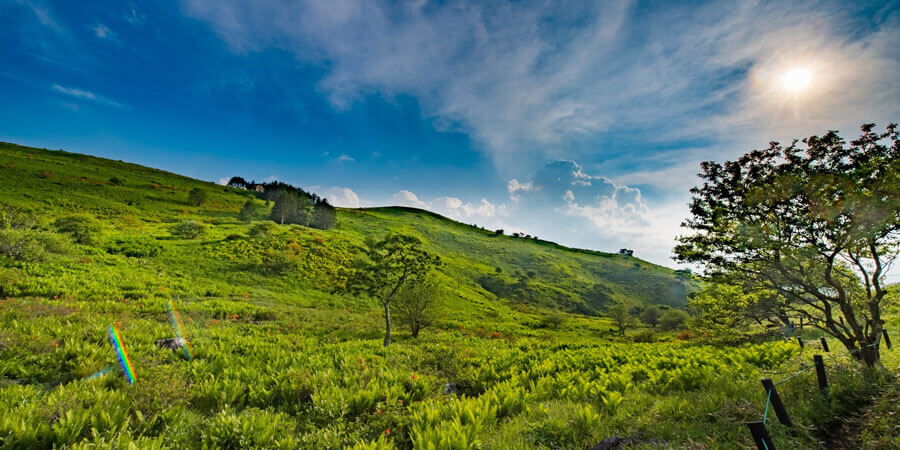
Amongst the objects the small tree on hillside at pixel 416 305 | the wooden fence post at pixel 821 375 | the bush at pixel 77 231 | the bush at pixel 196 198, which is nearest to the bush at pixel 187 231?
the bush at pixel 77 231

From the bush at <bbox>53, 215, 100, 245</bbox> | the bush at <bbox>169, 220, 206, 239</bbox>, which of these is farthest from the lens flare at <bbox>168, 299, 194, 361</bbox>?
the bush at <bbox>169, 220, 206, 239</bbox>

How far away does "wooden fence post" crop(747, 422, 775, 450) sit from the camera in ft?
12.4

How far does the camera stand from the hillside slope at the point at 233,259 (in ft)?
83.0

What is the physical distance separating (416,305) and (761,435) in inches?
804

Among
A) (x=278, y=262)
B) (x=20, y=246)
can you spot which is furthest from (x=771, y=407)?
(x=278, y=262)

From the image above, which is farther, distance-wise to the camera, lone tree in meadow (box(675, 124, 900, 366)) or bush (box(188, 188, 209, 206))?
bush (box(188, 188, 209, 206))

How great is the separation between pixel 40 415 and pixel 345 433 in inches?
186

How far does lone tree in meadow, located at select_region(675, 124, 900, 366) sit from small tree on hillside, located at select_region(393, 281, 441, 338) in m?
16.6

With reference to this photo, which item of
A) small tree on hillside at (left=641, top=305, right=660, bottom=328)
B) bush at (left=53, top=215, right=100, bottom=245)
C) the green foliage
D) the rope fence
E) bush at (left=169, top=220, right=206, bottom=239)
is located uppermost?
the green foliage

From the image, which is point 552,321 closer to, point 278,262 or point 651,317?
point 651,317

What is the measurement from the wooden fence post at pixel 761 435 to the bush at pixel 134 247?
47.0 metres

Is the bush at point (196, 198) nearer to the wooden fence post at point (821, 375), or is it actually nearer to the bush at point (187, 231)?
the bush at point (187, 231)

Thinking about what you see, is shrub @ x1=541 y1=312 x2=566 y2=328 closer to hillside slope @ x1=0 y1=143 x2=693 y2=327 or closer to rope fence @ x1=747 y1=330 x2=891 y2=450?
hillside slope @ x1=0 y1=143 x2=693 y2=327

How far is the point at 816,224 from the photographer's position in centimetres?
975
